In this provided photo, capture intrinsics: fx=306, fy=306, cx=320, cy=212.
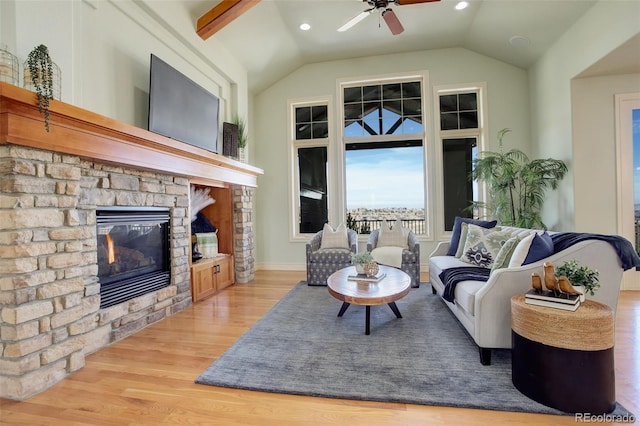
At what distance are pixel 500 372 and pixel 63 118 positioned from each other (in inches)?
136

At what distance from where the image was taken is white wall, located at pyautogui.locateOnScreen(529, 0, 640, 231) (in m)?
3.17

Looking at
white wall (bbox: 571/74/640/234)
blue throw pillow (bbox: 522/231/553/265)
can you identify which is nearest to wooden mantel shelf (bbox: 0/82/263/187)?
blue throw pillow (bbox: 522/231/553/265)

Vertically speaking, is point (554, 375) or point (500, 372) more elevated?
point (554, 375)

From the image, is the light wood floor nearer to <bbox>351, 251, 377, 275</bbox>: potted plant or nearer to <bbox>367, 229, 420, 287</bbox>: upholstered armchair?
<bbox>351, 251, 377, 275</bbox>: potted plant

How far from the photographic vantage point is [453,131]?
5.41 meters

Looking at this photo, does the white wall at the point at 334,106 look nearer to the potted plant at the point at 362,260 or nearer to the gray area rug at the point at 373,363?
the potted plant at the point at 362,260

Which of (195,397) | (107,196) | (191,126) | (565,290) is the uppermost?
(191,126)

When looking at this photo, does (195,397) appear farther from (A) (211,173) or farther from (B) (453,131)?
(B) (453,131)

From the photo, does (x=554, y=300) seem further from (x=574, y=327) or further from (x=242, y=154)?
(x=242, y=154)

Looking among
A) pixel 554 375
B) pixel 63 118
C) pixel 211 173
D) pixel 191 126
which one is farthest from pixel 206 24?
pixel 554 375

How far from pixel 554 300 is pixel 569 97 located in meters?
3.59

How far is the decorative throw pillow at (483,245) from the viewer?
3129 mm

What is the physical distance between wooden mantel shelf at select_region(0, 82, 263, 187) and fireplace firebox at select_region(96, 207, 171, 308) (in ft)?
1.71

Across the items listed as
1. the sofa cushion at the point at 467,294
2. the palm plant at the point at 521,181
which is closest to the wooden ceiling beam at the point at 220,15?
the sofa cushion at the point at 467,294
